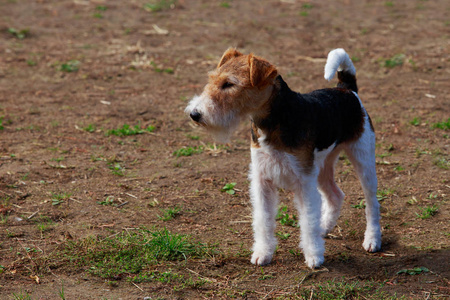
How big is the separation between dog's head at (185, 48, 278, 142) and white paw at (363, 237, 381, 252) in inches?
70.4

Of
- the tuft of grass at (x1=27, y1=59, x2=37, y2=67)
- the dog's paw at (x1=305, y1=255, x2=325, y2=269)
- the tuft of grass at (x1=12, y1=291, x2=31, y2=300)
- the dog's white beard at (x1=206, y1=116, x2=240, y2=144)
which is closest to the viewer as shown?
the tuft of grass at (x1=12, y1=291, x2=31, y2=300)

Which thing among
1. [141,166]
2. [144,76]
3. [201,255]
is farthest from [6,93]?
[201,255]

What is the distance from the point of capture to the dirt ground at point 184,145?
15.1 feet

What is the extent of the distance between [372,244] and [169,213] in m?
2.09

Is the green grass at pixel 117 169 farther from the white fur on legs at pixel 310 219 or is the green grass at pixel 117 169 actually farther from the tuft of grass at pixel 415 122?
the tuft of grass at pixel 415 122

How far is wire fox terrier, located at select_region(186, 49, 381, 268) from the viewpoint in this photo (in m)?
4.25

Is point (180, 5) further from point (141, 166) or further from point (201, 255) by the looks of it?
point (201, 255)

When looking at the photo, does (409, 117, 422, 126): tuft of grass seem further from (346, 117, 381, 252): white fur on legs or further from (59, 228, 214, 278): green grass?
(59, 228, 214, 278): green grass

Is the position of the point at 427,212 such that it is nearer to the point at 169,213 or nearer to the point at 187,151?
the point at 169,213

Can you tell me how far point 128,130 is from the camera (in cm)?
784

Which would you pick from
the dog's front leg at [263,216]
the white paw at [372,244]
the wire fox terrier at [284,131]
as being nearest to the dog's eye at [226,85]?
the wire fox terrier at [284,131]

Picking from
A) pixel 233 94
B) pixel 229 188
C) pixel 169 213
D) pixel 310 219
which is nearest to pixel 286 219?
pixel 229 188

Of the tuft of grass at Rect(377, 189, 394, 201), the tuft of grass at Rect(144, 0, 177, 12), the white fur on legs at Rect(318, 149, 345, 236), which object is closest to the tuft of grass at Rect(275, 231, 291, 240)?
the white fur on legs at Rect(318, 149, 345, 236)

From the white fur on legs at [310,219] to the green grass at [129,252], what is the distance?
906mm
